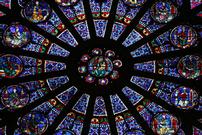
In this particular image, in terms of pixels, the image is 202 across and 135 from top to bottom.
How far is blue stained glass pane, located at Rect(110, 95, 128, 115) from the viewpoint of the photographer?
18172 millimetres

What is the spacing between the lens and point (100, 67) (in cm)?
1844

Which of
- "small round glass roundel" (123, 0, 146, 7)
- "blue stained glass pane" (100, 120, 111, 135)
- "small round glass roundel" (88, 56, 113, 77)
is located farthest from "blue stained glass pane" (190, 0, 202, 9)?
"blue stained glass pane" (100, 120, 111, 135)

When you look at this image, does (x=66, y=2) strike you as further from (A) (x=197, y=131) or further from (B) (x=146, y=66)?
(A) (x=197, y=131)

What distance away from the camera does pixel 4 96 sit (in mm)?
18172

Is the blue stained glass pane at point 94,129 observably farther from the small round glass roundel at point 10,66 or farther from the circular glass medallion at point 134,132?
the small round glass roundel at point 10,66

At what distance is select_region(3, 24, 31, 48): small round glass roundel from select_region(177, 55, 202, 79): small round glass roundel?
12.7ft

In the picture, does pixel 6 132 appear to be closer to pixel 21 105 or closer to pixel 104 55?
pixel 21 105

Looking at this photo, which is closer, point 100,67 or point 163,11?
point 100,67

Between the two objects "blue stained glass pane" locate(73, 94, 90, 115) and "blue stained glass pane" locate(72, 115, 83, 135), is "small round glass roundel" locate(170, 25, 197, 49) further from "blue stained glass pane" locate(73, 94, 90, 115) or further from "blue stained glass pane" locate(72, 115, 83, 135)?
"blue stained glass pane" locate(72, 115, 83, 135)

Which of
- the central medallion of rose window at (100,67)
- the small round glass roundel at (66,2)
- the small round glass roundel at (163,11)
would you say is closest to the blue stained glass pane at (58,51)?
the central medallion of rose window at (100,67)

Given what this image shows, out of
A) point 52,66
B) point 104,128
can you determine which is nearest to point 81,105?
point 104,128

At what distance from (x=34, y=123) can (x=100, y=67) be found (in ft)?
7.00

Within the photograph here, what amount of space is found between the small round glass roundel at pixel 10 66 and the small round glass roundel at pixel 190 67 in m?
3.95

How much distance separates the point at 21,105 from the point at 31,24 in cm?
209
